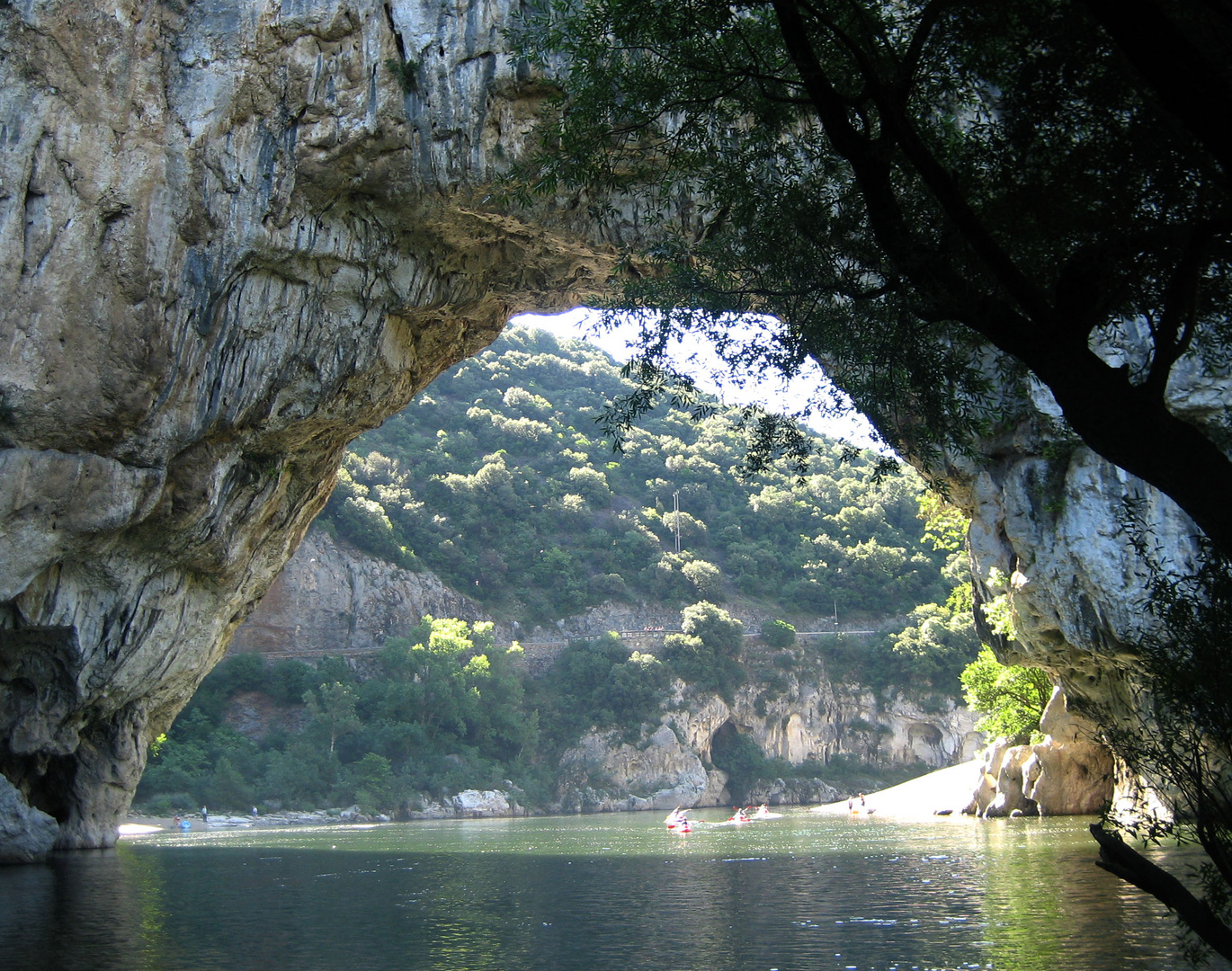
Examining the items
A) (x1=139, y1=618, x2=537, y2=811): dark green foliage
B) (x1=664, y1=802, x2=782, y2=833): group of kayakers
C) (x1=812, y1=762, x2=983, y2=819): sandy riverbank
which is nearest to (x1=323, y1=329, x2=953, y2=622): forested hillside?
(x1=139, y1=618, x2=537, y2=811): dark green foliage

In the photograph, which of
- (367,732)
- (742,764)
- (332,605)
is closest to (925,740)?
(742,764)

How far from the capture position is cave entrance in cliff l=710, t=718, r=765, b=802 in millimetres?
63406

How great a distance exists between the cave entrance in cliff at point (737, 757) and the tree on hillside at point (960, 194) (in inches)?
2217

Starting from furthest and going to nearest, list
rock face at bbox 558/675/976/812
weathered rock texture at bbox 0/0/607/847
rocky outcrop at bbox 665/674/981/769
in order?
rocky outcrop at bbox 665/674/981/769 < rock face at bbox 558/675/976/812 < weathered rock texture at bbox 0/0/607/847

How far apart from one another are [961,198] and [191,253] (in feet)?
48.2

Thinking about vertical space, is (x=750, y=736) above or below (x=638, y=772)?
above

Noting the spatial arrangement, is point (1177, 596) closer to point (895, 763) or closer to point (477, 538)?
point (895, 763)

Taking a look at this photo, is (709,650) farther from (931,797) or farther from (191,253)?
(191,253)

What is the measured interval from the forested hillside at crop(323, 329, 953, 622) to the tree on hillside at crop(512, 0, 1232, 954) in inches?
2285

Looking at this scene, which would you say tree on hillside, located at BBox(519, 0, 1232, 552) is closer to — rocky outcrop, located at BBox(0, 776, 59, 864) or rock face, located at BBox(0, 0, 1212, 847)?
rock face, located at BBox(0, 0, 1212, 847)

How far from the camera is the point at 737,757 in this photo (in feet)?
Result: 211

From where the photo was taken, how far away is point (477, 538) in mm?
76562

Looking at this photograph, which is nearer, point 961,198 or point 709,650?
point 961,198

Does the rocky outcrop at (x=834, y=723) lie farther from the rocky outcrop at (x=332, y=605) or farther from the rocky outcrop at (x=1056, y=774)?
the rocky outcrop at (x=1056, y=774)
